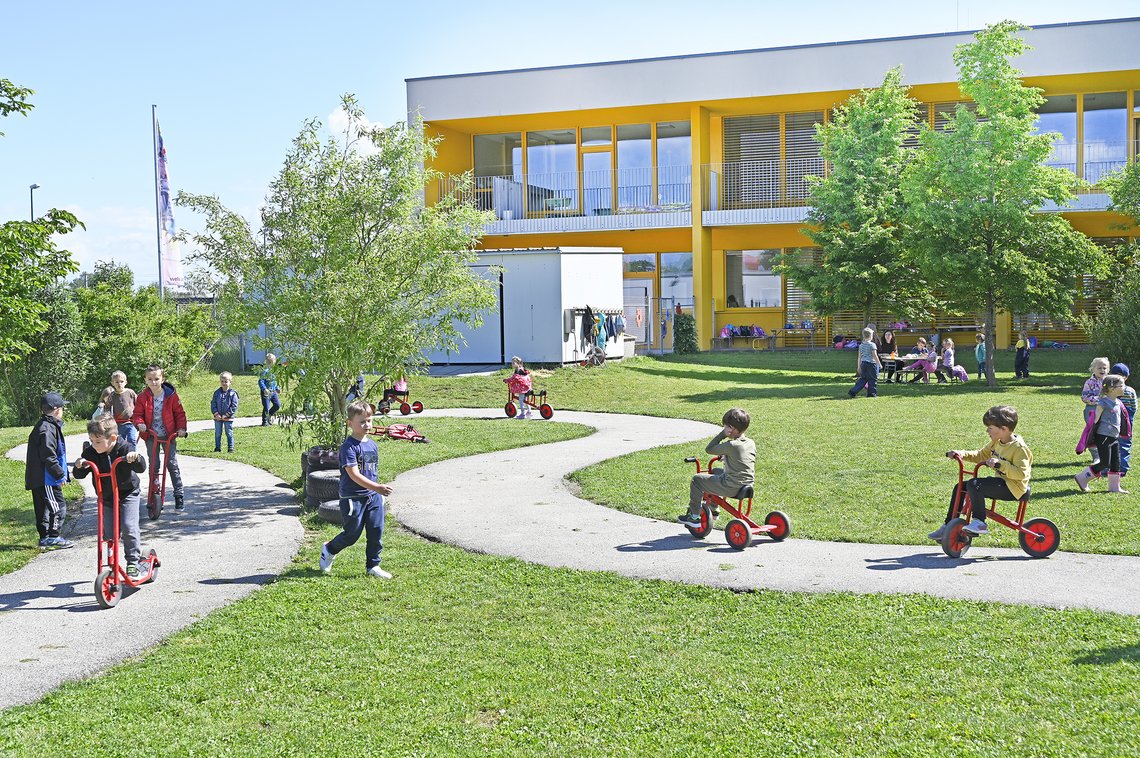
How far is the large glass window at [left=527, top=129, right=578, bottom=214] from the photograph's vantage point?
42750mm

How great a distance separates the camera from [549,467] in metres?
15.3

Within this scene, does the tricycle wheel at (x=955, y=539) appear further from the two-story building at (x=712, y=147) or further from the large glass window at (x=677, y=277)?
the large glass window at (x=677, y=277)

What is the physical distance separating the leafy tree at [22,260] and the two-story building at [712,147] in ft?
90.2

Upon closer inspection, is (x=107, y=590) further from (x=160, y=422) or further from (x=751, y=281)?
(x=751, y=281)

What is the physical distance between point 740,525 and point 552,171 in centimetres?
3589

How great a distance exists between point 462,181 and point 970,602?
27.9ft

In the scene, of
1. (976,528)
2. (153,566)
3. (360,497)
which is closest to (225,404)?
(153,566)

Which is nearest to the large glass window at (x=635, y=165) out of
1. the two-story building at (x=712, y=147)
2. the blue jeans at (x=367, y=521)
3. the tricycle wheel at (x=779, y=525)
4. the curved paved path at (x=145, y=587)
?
the two-story building at (x=712, y=147)

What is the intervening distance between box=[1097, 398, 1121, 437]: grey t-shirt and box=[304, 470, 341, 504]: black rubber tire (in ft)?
26.8

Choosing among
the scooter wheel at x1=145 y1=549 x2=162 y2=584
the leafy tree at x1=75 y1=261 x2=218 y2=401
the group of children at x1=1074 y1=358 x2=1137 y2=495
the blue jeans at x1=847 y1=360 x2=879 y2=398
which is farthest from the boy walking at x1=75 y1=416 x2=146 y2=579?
the leafy tree at x1=75 y1=261 x2=218 y2=401

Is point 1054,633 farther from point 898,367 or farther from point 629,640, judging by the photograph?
point 898,367

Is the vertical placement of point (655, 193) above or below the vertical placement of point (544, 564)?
above

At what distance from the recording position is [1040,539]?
9188 mm

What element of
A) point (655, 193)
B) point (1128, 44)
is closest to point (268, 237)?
point (655, 193)
